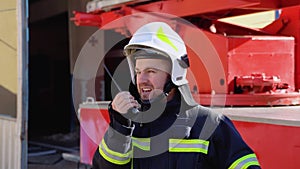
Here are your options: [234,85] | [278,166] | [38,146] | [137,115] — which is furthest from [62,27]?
[137,115]

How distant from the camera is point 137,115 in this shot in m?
1.43

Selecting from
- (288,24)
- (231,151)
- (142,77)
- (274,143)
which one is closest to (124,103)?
(142,77)

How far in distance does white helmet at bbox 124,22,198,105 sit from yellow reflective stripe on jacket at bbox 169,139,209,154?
0.46 feet

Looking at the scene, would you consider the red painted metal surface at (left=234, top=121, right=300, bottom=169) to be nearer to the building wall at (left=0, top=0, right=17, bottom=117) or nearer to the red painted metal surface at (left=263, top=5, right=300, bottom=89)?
the red painted metal surface at (left=263, top=5, right=300, bottom=89)

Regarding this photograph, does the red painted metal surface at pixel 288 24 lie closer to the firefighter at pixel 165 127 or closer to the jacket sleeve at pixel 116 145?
the firefighter at pixel 165 127

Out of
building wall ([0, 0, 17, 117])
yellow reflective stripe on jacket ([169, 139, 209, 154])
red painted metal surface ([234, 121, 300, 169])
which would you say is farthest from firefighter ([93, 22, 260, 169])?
building wall ([0, 0, 17, 117])

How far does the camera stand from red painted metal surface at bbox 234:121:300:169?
2.40 meters

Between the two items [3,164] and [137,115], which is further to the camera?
[3,164]

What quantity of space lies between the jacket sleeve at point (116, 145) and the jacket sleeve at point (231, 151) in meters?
0.28

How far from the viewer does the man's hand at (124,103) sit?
138 cm

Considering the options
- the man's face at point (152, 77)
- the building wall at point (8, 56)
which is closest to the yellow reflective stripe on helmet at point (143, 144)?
the man's face at point (152, 77)

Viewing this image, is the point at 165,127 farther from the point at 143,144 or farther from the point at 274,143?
the point at 274,143

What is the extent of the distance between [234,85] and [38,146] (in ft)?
18.8

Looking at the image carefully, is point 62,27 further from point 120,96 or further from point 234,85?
point 120,96
